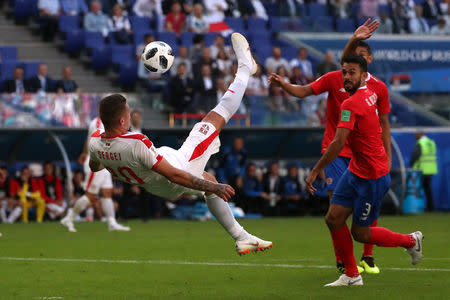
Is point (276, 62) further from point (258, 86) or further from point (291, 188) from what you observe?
point (291, 188)

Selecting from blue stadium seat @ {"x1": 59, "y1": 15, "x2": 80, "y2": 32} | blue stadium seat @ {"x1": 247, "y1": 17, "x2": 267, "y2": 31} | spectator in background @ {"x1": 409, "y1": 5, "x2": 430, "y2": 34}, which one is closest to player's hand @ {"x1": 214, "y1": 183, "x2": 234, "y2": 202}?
blue stadium seat @ {"x1": 59, "y1": 15, "x2": 80, "y2": 32}

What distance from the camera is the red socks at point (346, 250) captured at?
322 inches

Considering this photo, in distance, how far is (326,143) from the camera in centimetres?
923

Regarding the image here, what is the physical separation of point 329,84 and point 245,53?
104 centimetres

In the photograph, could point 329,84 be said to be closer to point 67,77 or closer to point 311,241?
point 311,241

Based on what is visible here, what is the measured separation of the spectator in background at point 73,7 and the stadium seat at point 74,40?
→ 51cm

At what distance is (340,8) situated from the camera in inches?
1055

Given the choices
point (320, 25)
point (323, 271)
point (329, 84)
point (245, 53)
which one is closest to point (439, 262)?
point (323, 271)

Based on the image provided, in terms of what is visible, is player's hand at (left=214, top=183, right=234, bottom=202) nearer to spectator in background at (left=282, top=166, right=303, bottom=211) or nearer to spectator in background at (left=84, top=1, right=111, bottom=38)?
spectator in background at (left=282, top=166, right=303, bottom=211)

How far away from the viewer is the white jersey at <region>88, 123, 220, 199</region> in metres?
7.84

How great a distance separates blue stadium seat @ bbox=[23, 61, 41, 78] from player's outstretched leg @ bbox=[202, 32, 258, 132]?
11.4 m

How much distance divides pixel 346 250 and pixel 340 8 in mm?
19395

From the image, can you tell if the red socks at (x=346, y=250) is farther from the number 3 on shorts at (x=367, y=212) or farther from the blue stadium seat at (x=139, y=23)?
the blue stadium seat at (x=139, y=23)

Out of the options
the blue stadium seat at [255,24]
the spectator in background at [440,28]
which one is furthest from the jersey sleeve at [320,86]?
the spectator in background at [440,28]
